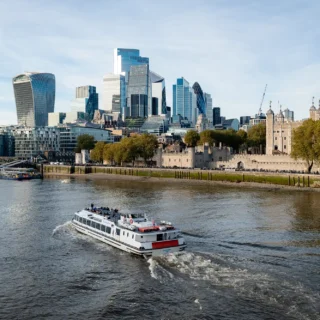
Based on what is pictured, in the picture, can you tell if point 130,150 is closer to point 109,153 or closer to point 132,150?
point 132,150

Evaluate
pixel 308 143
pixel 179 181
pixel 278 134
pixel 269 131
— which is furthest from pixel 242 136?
pixel 308 143

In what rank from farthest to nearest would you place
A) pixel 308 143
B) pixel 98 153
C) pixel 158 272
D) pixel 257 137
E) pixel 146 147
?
pixel 257 137, pixel 98 153, pixel 146 147, pixel 308 143, pixel 158 272

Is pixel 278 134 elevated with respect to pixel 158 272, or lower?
elevated

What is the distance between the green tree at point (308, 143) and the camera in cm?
10388

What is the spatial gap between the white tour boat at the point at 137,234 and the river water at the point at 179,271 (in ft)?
2.91

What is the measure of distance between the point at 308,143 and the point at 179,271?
251ft

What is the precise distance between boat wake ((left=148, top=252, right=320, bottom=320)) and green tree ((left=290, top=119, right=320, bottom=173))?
7062cm

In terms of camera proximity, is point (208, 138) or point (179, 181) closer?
point (179, 181)

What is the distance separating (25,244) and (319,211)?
3847cm

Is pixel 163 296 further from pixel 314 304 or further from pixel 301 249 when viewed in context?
pixel 301 249

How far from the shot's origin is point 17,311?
30047mm

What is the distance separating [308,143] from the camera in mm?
105375

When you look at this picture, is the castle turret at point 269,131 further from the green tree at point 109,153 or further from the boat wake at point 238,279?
the boat wake at point 238,279

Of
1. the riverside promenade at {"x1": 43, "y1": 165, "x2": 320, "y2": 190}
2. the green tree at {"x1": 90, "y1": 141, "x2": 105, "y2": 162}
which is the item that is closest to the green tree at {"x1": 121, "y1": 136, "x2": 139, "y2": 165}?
the riverside promenade at {"x1": 43, "y1": 165, "x2": 320, "y2": 190}
